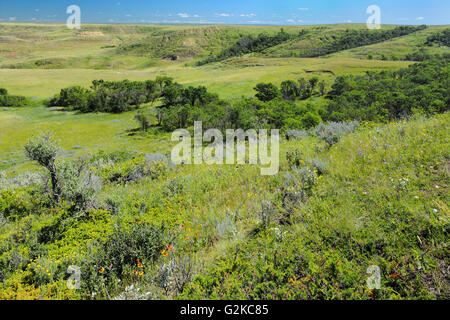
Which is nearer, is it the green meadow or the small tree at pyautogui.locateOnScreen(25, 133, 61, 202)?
the green meadow

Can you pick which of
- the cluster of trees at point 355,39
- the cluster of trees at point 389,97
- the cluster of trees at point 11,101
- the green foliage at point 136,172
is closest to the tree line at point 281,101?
the cluster of trees at point 389,97

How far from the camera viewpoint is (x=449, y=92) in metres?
36.7

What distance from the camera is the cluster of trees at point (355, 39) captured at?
146m

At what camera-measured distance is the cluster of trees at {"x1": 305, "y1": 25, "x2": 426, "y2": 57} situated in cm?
14605

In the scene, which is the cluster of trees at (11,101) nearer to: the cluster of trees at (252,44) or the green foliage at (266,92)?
the green foliage at (266,92)

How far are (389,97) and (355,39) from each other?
14720 centimetres

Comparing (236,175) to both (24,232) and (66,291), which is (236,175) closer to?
(66,291)

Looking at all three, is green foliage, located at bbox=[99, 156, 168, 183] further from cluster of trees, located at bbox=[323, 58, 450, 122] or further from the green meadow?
cluster of trees, located at bbox=[323, 58, 450, 122]

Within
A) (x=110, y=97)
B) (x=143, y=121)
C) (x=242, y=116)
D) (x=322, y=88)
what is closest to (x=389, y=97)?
(x=242, y=116)

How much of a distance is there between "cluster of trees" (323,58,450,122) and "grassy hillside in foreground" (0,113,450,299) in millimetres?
17618

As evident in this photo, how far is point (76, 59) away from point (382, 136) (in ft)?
597

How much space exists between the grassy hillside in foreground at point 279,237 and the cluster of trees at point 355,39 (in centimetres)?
15193

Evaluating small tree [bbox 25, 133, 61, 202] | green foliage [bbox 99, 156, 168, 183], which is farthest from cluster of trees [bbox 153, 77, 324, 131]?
small tree [bbox 25, 133, 61, 202]
